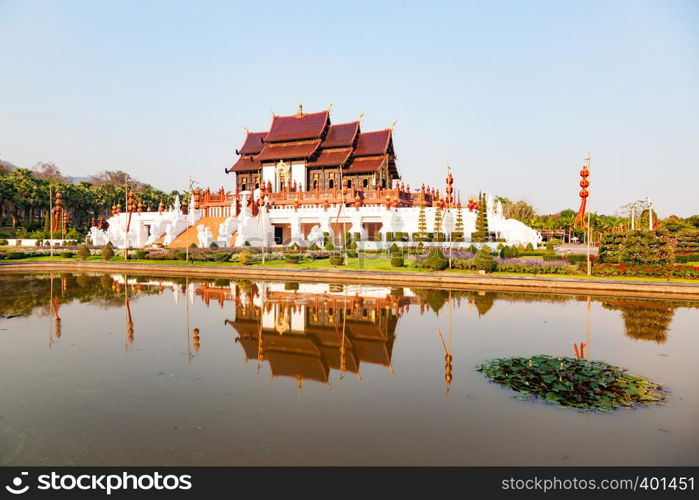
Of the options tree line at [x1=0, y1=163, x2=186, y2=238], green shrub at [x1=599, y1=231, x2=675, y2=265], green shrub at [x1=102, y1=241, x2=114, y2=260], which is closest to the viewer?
green shrub at [x1=599, y1=231, x2=675, y2=265]

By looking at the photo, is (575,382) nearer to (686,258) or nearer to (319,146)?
(686,258)

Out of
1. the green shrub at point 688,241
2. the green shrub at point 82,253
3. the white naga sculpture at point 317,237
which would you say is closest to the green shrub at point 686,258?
the green shrub at point 688,241

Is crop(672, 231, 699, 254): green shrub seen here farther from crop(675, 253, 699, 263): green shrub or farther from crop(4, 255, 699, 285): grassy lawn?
crop(4, 255, 699, 285): grassy lawn

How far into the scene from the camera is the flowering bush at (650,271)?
71.5 feet

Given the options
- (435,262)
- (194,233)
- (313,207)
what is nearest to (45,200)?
(194,233)

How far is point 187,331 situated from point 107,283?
45.8 feet

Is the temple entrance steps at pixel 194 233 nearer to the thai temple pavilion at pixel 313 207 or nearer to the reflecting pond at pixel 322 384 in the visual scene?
the thai temple pavilion at pixel 313 207

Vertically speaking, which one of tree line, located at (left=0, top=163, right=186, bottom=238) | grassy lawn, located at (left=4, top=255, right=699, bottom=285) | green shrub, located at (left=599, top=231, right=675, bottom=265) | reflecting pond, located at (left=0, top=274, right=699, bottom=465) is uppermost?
tree line, located at (left=0, top=163, right=186, bottom=238)

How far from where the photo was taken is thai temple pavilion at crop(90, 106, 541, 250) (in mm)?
37719

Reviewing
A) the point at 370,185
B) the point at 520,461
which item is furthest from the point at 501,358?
the point at 370,185

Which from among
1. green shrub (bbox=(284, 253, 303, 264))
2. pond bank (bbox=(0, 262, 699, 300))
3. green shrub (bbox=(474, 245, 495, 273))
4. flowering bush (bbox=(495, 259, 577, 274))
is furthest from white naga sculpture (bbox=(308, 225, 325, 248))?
flowering bush (bbox=(495, 259, 577, 274))

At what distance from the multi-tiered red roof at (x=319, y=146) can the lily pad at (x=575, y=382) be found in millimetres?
40499

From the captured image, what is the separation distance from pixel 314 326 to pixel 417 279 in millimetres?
11157

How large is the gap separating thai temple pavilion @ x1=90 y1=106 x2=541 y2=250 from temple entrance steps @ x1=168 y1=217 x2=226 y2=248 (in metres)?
0.09
